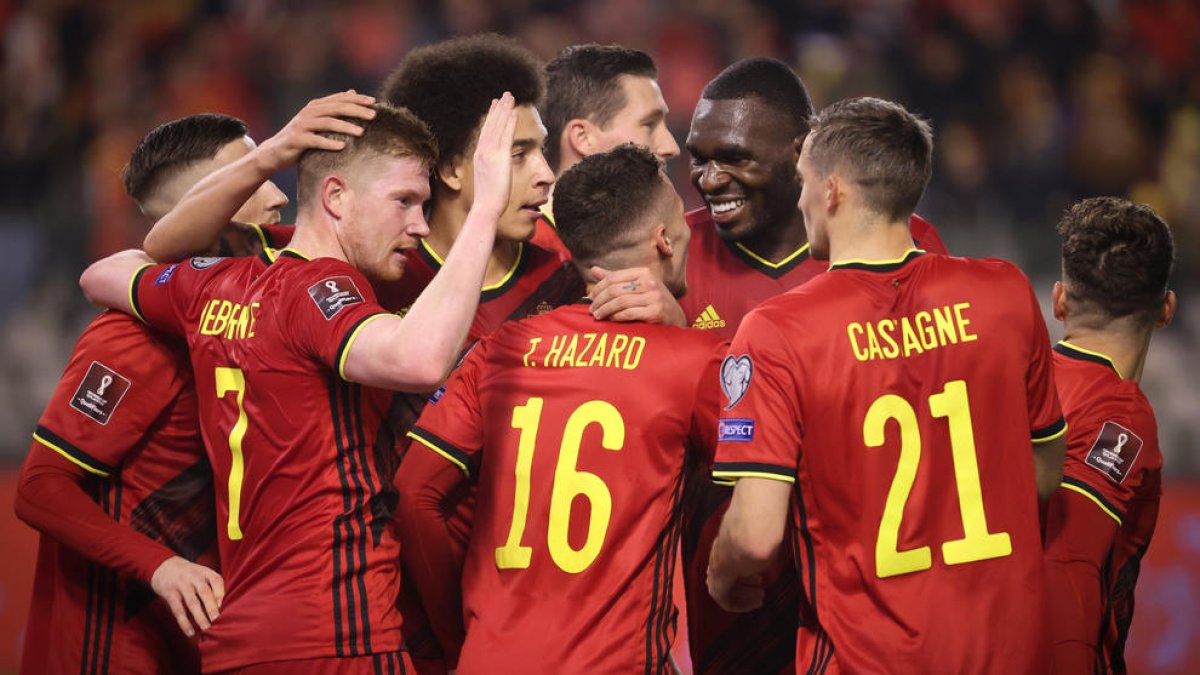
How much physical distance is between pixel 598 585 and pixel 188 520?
4.56ft

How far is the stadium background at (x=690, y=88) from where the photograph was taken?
8734mm

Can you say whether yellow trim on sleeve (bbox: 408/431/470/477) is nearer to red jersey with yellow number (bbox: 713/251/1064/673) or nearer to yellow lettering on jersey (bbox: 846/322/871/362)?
red jersey with yellow number (bbox: 713/251/1064/673)

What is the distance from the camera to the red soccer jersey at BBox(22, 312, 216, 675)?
3721 millimetres

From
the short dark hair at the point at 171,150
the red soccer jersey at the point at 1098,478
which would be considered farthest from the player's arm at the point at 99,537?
the red soccer jersey at the point at 1098,478

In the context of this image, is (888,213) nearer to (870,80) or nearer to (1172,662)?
(1172,662)

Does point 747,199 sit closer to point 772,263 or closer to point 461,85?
point 772,263

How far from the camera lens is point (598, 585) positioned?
3.19 m

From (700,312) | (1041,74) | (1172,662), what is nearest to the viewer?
(700,312)

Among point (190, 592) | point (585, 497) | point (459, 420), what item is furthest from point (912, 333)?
point (190, 592)

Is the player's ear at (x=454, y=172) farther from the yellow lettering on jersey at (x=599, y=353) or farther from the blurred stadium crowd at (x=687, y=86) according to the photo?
the blurred stadium crowd at (x=687, y=86)

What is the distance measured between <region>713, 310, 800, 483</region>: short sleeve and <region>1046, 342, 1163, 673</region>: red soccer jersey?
1.12 metres

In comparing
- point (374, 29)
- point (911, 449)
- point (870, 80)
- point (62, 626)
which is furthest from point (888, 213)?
point (374, 29)

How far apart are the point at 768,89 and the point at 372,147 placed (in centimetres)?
163

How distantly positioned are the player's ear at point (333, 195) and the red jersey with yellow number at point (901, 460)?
42.5 inches
